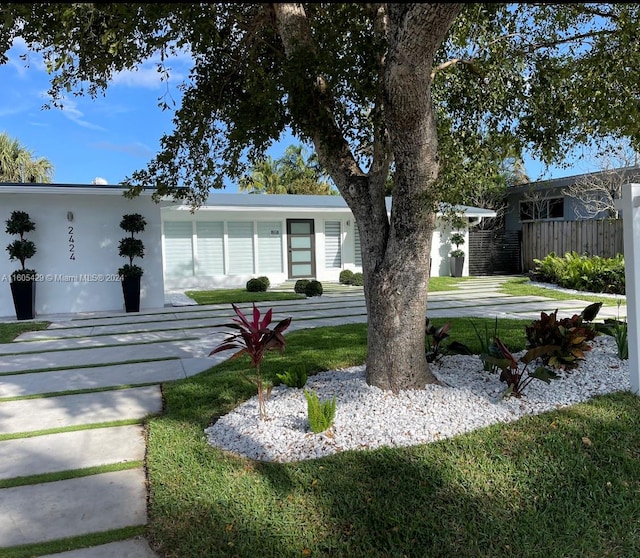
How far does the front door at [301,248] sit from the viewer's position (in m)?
16.2

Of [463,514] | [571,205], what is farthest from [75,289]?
[571,205]

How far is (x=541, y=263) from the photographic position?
13766mm

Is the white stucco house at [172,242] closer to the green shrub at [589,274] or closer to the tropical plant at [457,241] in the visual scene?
the tropical plant at [457,241]

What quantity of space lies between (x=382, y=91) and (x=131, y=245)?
8134mm

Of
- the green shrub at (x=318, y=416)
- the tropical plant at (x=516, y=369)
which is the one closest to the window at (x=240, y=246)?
the tropical plant at (x=516, y=369)

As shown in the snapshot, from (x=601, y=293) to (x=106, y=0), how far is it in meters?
11.8

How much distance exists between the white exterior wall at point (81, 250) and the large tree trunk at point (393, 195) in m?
7.55

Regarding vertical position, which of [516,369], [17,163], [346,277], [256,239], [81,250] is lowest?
[516,369]

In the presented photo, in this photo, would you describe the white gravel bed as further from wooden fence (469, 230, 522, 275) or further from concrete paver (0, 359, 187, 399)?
wooden fence (469, 230, 522, 275)

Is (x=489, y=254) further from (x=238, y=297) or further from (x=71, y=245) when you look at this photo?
(x=71, y=245)

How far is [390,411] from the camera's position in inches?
134

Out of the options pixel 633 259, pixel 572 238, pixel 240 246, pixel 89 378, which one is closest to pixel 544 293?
pixel 572 238

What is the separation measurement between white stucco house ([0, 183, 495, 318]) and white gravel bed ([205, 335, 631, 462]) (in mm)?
7398

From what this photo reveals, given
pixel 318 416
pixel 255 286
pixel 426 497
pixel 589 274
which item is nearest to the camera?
pixel 426 497
